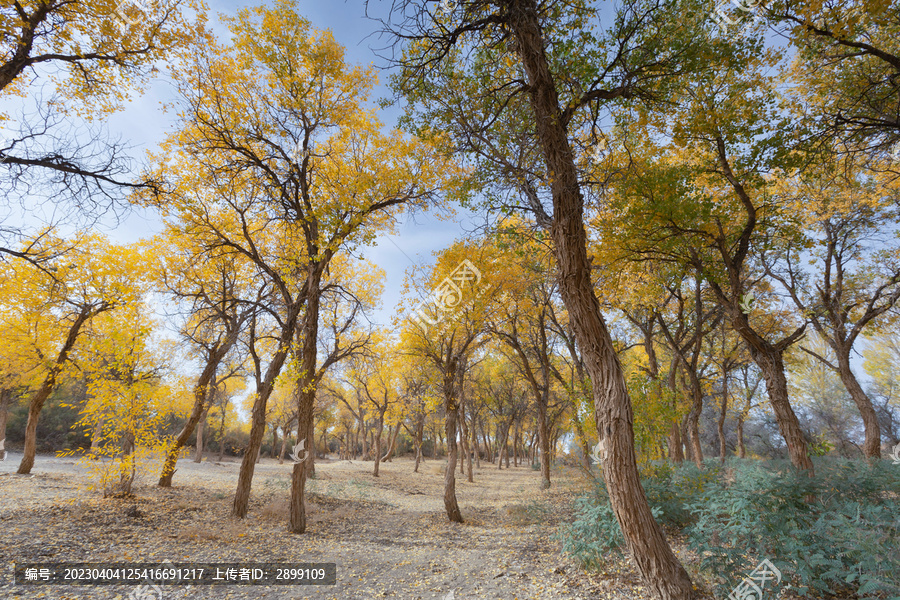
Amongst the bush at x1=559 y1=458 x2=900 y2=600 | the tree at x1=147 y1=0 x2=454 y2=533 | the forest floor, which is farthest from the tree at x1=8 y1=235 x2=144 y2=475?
the bush at x1=559 y1=458 x2=900 y2=600

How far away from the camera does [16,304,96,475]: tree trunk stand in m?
10.8

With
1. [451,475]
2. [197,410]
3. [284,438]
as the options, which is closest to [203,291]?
[197,410]

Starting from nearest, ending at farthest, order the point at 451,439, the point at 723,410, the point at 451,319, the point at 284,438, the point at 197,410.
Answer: the point at 451,439, the point at 451,319, the point at 197,410, the point at 723,410, the point at 284,438

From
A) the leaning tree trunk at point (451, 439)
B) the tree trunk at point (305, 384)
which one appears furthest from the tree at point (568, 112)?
the leaning tree trunk at point (451, 439)

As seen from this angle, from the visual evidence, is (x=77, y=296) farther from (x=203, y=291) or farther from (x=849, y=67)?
(x=849, y=67)

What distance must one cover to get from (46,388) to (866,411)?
24939 mm

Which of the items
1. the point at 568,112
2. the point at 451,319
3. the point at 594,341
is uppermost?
the point at 568,112

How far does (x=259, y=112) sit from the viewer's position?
7680mm

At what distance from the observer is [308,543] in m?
6.71

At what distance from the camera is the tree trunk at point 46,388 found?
10.8 meters

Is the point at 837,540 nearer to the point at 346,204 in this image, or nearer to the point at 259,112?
the point at 346,204

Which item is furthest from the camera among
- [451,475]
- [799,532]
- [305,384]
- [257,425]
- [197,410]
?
[197,410]

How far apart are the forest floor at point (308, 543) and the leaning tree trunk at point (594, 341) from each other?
96cm

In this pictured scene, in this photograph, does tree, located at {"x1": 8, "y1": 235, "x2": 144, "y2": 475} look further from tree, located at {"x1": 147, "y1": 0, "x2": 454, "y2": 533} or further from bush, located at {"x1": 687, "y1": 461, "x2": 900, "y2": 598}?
bush, located at {"x1": 687, "y1": 461, "x2": 900, "y2": 598}
